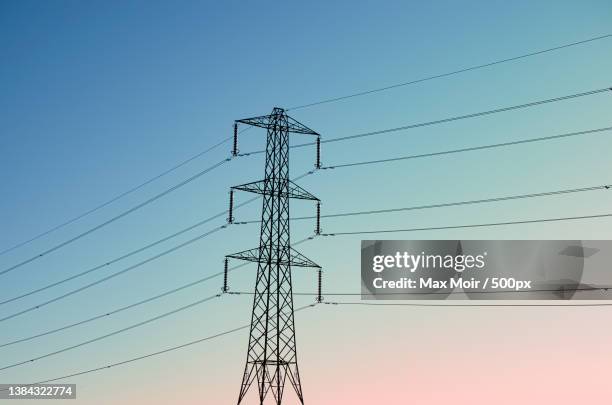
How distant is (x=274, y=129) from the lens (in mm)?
60156

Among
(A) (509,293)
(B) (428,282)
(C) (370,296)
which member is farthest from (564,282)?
(C) (370,296)

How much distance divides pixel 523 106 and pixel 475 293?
45.3ft

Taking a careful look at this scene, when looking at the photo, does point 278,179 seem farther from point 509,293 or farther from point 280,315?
point 509,293

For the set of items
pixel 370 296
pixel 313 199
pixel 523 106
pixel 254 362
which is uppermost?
pixel 523 106

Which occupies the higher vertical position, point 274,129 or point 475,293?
point 274,129

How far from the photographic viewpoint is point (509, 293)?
57906 mm

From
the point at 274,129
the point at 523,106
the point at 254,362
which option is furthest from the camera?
the point at 274,129

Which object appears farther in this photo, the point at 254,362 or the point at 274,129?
the point at 274,129

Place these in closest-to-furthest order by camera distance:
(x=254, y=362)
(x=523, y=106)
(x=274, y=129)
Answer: (x=523, y=106), (x=254, y=362), (x=274, y=129)

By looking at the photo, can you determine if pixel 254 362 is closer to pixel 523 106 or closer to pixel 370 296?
pixel 370 296

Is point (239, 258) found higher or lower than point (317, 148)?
lower

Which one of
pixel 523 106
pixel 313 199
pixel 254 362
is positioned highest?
pixel 523 106

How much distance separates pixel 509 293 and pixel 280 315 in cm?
1543

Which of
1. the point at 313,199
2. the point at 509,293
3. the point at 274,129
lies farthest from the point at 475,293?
the point at 274,129
